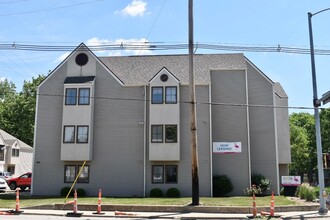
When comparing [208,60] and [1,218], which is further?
[208,60]

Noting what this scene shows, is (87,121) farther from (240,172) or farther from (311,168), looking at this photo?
(311,168)

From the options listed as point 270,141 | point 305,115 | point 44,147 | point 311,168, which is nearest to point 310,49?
point 270,141

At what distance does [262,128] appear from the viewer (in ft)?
105

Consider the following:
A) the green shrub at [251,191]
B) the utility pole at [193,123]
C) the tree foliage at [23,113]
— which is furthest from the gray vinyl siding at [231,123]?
the tree foliage at [23,113]

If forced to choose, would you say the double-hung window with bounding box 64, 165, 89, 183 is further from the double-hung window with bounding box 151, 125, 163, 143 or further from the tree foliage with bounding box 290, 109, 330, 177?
the tree foliage with bounding box 290, 109, 330, 177

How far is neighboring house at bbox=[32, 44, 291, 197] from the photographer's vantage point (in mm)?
29531

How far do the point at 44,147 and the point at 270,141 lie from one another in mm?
18510

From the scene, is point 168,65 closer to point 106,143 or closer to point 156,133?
point 156,133

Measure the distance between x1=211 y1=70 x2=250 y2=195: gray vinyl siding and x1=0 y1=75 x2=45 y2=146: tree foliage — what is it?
43135mm

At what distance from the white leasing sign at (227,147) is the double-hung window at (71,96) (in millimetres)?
11755

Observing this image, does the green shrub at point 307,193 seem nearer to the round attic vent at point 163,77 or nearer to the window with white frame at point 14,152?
the round attic vent at point 163,77

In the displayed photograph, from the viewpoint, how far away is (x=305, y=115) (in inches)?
3698

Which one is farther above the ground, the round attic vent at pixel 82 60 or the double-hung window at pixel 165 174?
the round attic vent at pixel 82 60

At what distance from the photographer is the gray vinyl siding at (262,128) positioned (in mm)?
31406
